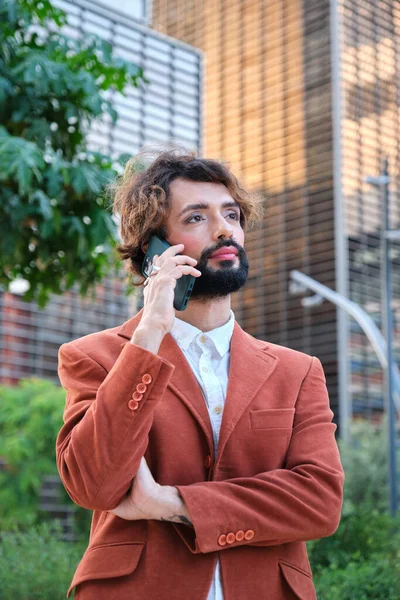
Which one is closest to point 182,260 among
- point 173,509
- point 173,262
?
point 173,262

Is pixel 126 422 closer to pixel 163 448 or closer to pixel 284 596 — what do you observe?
pixel 163 448

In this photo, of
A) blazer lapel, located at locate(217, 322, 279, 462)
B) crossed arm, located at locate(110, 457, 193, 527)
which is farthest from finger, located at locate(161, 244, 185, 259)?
crossed arm, located at locate(110, 457, 193, 527)

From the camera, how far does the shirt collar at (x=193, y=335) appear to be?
317 cm

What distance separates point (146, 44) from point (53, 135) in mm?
71181

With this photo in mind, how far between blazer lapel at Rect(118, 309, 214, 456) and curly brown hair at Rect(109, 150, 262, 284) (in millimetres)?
438

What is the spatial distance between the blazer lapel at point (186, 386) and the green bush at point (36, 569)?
15.8 feet

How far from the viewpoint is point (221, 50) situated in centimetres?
8969

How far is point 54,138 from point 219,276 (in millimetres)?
4260

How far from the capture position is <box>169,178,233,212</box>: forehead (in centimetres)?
317

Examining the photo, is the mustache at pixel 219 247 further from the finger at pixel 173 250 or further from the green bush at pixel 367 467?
the green bush at pixel 367 467

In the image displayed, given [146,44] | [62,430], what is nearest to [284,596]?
[62,430]

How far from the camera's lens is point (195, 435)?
294cm

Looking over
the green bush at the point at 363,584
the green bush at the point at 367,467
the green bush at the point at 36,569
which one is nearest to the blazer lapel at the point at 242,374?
the green bush at the point at 363,584

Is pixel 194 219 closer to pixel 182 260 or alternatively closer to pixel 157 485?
pixel 182 260
